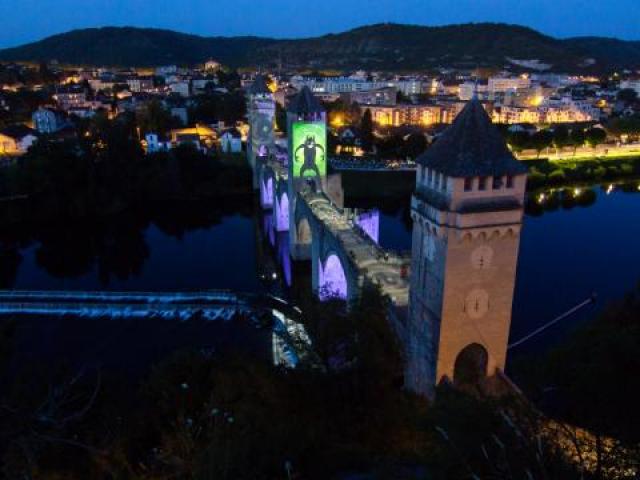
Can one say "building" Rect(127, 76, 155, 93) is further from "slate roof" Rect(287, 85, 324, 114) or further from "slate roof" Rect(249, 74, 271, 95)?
"slate roof" Rect(287, 85, 324, 114)

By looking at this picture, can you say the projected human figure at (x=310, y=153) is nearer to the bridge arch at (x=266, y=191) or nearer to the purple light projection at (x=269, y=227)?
the purple light projection at (x=269, y=227)

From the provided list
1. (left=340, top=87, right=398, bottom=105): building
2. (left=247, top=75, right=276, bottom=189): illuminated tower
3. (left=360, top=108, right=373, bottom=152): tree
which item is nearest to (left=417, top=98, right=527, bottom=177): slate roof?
(left=247, top=75, right=276, bottom=189): illuminated tower

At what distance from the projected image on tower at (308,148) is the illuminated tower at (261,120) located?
19.9m

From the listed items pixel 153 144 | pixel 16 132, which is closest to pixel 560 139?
pixel 153 144

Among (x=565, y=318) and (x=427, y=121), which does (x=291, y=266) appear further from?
(x=427, y=121)

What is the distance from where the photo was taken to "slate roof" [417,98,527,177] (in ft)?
49.6

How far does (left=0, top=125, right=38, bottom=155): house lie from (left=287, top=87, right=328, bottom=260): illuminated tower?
39453mm

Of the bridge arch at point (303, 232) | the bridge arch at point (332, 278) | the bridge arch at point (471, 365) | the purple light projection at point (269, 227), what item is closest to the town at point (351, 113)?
the purple light projection at point (269, 227)

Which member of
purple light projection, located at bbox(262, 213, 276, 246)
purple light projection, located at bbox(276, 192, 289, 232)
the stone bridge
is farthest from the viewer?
purple light projection, located at bbox(262, 213, 276, 246)

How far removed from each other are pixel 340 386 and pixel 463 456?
6.06m

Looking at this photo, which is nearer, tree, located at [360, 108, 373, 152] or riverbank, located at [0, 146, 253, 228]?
riverbank, located at [0, 146, 253, 228]

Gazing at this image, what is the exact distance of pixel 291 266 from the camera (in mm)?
40031

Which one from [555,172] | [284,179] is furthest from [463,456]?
[555,172]

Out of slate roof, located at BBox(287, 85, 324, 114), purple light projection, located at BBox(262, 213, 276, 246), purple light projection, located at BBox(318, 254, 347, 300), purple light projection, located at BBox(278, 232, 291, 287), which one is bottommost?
purple light projection, located at BBox(262, 213, 276, 246)
